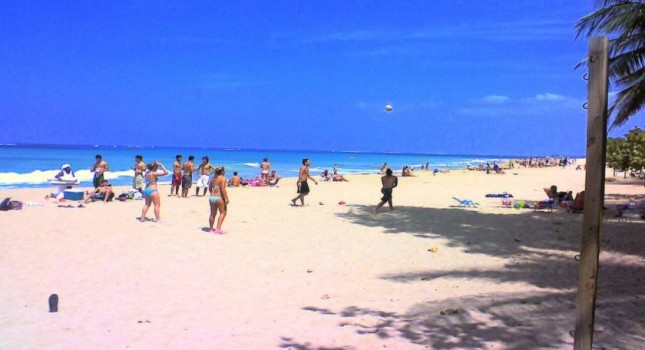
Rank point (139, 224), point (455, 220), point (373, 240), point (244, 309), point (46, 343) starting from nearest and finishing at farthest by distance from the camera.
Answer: point (46, 343)
point (244, 309)
point (373, 240)
point (139, 224)
point (455, 220)

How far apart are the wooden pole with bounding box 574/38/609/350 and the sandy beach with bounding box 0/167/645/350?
135cm

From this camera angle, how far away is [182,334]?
4703 mm

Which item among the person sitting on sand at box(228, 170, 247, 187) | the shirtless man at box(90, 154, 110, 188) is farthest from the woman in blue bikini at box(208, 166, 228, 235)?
the person sitting on sand at box(228, 170, 247, 187)

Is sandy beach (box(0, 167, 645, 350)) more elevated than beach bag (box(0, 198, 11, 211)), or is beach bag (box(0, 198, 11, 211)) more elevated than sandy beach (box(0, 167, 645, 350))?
beach bag (box(0, 198, 11, 211))

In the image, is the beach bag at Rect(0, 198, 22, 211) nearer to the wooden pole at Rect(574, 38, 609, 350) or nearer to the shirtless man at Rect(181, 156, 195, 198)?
the shirtless man at Rect(181, 156, 195, 198)

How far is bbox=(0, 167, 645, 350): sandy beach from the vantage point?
179 inches

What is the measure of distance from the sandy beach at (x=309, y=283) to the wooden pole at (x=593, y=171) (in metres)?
1.35

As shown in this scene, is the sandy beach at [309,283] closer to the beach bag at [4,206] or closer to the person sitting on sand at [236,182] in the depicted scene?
the beach bag at [4,206]

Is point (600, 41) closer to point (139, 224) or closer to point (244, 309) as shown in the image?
point (244, 309)

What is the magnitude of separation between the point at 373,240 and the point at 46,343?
616 centimetres

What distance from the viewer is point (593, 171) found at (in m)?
2.84

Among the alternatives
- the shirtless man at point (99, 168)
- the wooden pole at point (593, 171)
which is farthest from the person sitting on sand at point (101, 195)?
the wooden pole at point (593, 171)

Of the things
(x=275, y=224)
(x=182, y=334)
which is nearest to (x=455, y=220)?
(x=275, y=224)

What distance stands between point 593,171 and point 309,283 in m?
4.30
